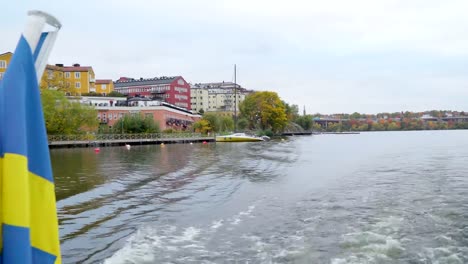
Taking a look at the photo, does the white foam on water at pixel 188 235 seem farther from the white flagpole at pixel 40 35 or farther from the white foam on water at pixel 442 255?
the white flagpole at pixel 40 35

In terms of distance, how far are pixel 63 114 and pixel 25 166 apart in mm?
60561

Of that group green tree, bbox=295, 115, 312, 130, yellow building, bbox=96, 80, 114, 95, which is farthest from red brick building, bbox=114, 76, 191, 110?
green tree, bbox=295, 115, 312, 130

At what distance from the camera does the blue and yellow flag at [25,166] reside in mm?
1592

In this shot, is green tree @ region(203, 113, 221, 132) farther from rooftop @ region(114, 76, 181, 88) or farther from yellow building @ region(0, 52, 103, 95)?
rooftop @ region(114, 76, 181, 88)

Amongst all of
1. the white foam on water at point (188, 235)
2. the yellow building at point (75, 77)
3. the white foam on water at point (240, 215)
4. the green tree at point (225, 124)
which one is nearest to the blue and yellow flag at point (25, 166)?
the white foam on water at point (188, 235)

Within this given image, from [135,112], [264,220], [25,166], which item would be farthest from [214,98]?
[25,166]

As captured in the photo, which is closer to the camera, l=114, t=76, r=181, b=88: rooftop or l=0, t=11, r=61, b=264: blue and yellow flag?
l=0, t=11, r=61, b=264: blue and yellow flag

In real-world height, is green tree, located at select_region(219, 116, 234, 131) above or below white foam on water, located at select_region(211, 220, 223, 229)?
above

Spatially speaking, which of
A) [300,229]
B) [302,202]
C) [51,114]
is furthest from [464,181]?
[51,114]

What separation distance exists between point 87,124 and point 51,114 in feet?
22.5

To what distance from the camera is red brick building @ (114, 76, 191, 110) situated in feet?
377

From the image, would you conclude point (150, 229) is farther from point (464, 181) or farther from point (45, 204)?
point (464, 181)

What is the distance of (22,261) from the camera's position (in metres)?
1.63

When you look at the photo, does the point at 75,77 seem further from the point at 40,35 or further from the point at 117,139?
the point at 40,35
